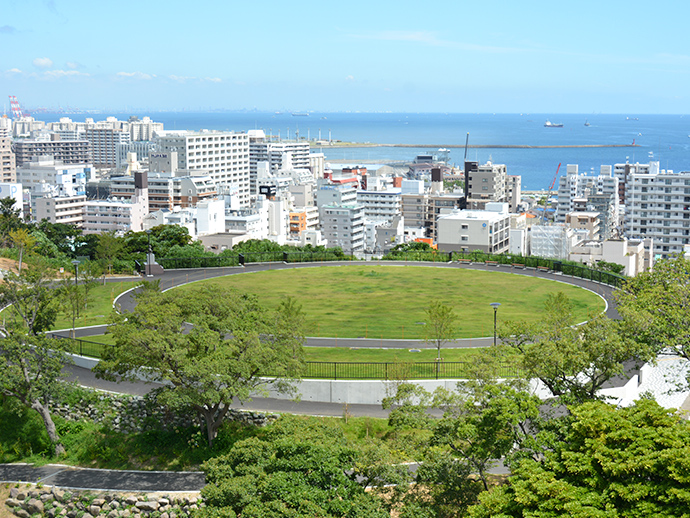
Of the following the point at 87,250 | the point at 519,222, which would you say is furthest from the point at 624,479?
the point at 519,222

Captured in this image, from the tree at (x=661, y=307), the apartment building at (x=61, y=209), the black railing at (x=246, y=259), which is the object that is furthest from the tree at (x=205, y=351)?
the apartment building at (x=61, y=209)

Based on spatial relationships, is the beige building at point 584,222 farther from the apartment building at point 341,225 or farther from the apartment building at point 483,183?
the apartment building at point 341,225

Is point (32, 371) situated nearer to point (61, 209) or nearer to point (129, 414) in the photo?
point (129, 414)

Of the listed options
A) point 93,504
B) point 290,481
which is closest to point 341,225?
point 93,504

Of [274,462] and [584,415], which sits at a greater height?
[584,415]

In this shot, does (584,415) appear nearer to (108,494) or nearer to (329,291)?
(108,494)

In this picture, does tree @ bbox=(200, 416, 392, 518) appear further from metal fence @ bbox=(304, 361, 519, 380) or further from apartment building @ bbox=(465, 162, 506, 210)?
apartment building @ bbox=(465, 162, 506, 210)

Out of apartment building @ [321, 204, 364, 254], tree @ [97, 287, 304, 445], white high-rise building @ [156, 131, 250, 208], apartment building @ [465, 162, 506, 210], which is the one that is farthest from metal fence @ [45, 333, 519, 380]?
white high-rise building @ [156, 131, 250, 208]
